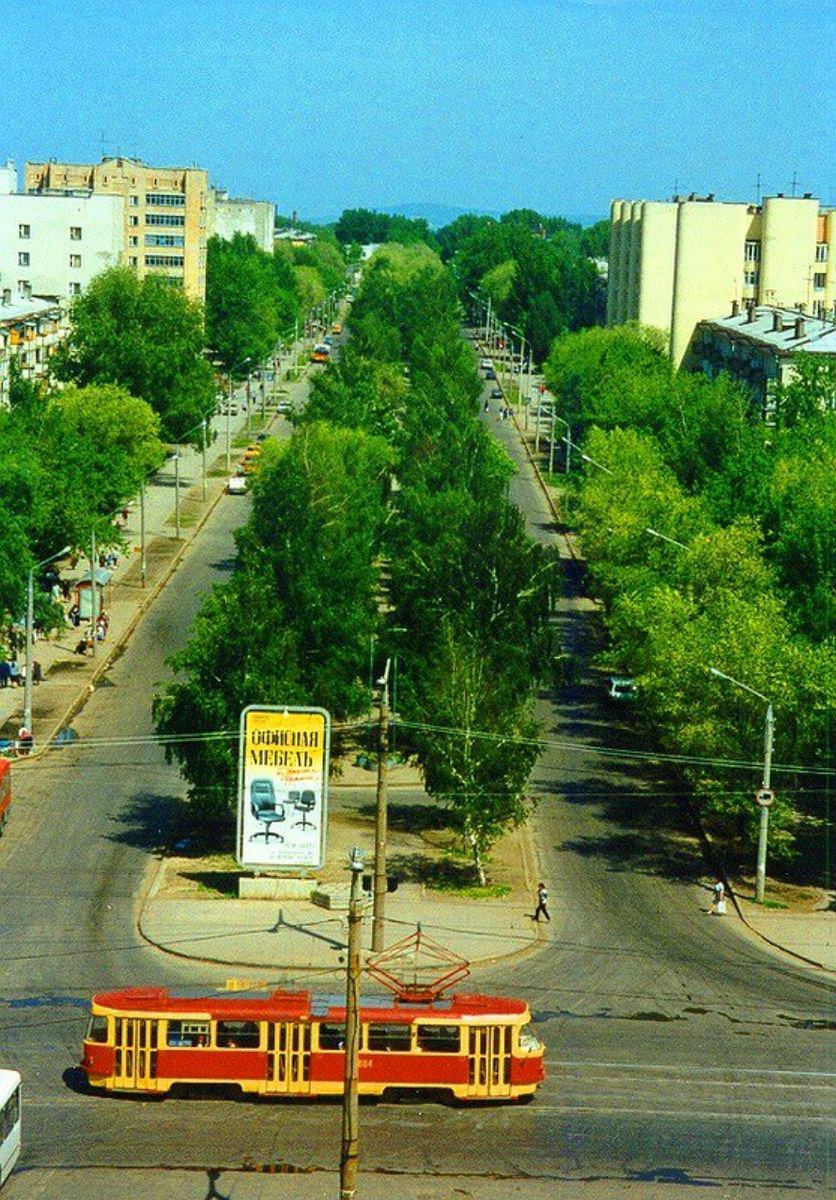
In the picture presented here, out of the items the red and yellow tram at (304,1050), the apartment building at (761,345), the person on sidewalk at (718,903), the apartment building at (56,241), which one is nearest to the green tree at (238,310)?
the apartment building at (56,241)

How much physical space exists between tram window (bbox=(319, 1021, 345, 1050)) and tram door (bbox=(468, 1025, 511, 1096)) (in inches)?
74.8

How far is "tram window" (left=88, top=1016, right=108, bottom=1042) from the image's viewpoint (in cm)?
2923

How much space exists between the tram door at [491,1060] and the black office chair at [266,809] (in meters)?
11.1

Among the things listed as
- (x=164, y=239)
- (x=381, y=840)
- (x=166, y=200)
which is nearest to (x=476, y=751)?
(x=381, y=840)

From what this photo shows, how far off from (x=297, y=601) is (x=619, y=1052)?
18794mm

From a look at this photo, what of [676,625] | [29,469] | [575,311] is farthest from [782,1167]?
[575,311]

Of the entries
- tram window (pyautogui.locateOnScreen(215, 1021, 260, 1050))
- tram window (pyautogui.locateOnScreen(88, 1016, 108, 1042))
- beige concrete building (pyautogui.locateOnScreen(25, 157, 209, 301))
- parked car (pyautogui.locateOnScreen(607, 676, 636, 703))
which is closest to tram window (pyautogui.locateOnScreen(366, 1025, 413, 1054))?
tram window (pyautogui.locateOnScreen(215, 1021, 260, 1050))

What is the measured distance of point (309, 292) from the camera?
187750 mm

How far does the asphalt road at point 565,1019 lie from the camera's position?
27.3 meters

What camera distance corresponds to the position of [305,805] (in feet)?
130

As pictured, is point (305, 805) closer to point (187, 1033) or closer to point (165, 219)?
point (187, 1033)

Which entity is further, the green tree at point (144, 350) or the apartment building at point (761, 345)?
the green tree at point (144, 350)

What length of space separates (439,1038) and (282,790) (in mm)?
10947

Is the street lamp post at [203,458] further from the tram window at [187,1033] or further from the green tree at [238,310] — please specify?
the tram window at [187,1033]
